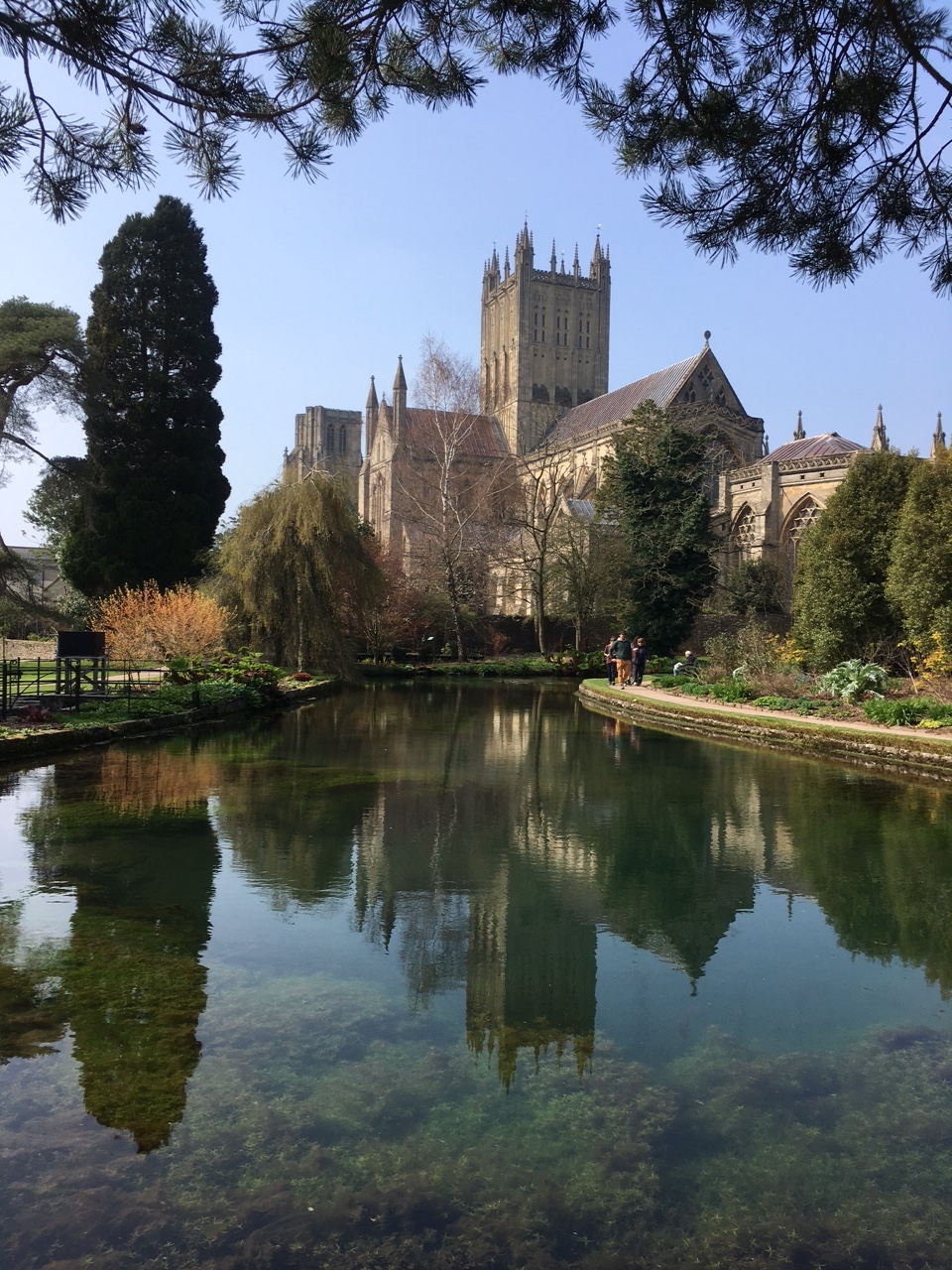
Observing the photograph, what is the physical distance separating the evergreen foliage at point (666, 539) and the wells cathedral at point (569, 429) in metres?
4.38

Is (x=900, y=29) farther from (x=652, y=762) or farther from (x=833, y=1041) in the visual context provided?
(x=652, y=762)

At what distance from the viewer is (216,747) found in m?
12.1

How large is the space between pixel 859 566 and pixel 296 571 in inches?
505

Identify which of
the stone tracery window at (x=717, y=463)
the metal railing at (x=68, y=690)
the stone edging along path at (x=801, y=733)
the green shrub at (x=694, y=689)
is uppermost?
the stone tracery window at (x=717, y=463)

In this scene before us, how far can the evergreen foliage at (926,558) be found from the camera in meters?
16.2

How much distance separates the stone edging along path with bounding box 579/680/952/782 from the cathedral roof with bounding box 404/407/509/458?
18176 mm

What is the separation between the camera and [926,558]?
1666cm

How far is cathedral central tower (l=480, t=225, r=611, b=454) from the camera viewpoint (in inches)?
2653

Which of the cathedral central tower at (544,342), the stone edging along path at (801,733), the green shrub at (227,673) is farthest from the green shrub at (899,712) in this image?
the cathedral central tower at (544,342)

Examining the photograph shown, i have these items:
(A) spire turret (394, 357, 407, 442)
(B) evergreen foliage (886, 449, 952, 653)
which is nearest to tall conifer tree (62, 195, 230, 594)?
(B) evergreen foliage (886, 449, 952, 653)

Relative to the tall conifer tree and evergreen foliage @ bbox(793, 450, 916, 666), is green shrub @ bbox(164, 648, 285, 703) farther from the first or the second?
evergreen foliage @ bbox(793, 450, 916, 666)

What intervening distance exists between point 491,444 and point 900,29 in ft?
198

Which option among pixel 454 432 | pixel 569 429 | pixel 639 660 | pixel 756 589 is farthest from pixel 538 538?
pixel 569 429

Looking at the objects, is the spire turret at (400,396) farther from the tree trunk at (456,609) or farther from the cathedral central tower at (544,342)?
the tree trunk at (456,609)
